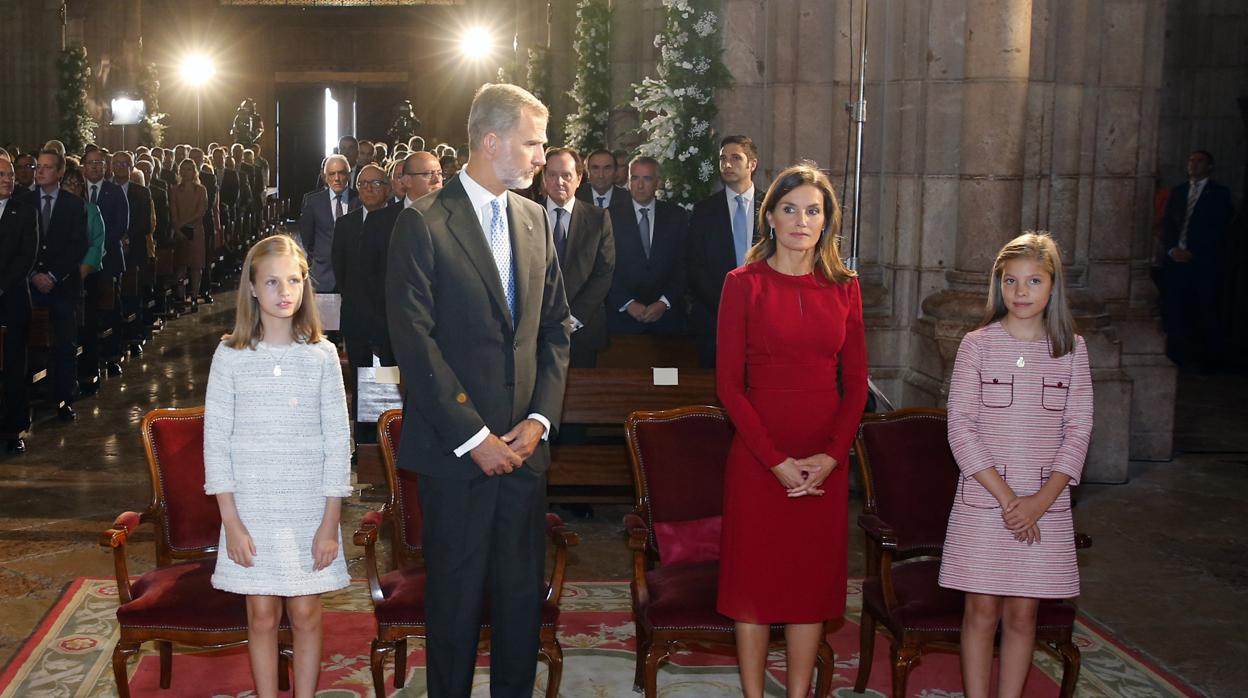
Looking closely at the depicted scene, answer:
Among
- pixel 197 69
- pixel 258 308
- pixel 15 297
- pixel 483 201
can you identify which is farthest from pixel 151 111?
pixel 483 201

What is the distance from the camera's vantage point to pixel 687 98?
9.12 m

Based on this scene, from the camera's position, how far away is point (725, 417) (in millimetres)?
4828

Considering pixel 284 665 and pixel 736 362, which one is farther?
pixel 284 665

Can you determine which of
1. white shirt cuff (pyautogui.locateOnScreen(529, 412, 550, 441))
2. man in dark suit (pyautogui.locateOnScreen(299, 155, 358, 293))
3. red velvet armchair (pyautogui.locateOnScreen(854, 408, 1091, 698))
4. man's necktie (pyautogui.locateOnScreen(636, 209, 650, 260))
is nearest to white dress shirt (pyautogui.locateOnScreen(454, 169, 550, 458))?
white shirt cuff (pyautogui.locateOnScreen(529, 412, 550, 441))

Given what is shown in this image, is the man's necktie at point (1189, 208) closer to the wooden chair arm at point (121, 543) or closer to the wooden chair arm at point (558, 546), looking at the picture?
the wooden chair arm at point (558, 546)

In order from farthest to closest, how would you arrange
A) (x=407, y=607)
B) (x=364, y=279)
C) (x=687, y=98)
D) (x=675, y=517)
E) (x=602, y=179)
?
1. (x=687, y=98)
2. (x=602, y=179)
3. (x=364, y=279)
4. (x=675, y=517)
5. (x=407, y=607)

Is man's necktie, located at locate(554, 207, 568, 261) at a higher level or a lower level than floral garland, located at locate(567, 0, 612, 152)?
lower

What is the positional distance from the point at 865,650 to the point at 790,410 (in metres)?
1.11

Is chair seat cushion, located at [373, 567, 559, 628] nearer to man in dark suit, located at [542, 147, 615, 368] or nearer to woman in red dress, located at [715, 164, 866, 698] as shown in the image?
woman in red dress, located at [715, 164, 866, 698]

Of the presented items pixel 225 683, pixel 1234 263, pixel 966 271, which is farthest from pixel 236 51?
Answer: pixel 225 683

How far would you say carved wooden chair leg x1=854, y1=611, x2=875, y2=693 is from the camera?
15.3 ft

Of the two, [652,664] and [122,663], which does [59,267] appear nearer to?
[122,663]

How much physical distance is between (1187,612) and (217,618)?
12.2 feet

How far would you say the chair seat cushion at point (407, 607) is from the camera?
4.20 m
